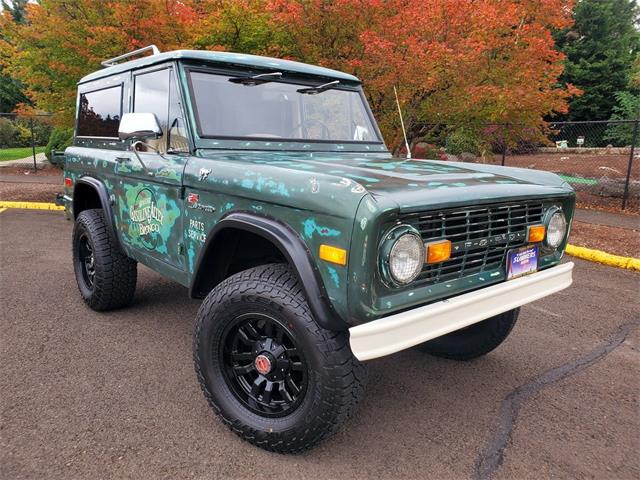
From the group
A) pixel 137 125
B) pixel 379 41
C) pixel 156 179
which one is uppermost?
pixel 379 41

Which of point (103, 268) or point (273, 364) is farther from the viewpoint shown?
point (103, 268)

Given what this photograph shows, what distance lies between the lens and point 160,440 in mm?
2449

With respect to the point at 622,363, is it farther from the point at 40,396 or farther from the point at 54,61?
the point at 54,61

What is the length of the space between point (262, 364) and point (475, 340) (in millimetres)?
1605

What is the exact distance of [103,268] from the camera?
12.5ft

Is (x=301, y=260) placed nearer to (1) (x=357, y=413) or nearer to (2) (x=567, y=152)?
(1) (x=357, y=413)

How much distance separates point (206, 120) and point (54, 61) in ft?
20.1

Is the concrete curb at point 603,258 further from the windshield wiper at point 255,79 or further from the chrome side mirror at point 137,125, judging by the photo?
the chrome side mirror at point 137,125

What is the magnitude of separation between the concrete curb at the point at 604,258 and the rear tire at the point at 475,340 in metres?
3.50

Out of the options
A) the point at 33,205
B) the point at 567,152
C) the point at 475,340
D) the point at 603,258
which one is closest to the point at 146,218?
the point at 475,340

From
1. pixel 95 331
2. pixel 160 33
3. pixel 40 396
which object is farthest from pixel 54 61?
pixel 40 396

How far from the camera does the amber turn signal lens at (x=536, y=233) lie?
256 centimetres

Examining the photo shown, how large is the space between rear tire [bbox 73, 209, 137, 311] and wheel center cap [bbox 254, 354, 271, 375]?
195cm

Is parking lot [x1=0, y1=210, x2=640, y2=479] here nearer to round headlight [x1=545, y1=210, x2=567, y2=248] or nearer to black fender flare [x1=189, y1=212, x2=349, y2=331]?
black fender flare [x1=189, y1=212, x2=349, y2=331]
